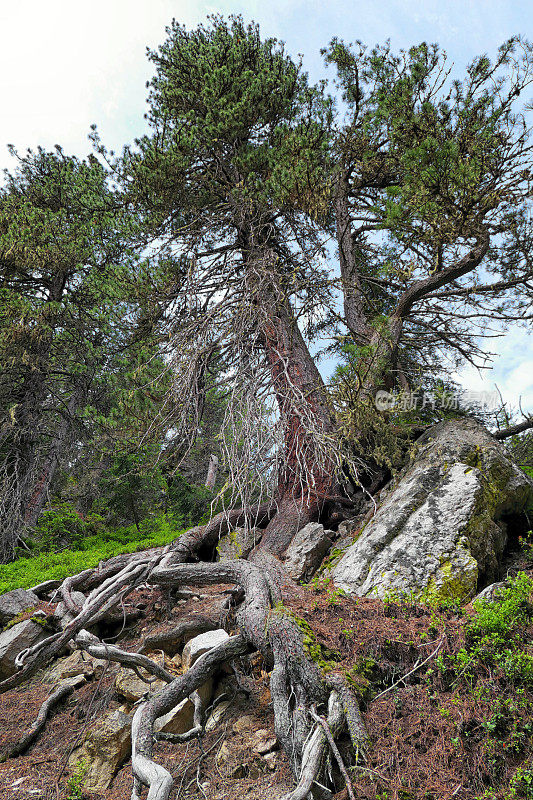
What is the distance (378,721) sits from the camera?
97.6 inches

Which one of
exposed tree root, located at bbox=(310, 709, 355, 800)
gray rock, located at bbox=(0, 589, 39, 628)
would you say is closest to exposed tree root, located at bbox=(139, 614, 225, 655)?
exposed tree root, located at bbox=(310, 709, 355, 800)

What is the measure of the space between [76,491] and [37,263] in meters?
8.31

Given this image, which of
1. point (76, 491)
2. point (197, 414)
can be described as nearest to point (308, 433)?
point (197, 414)

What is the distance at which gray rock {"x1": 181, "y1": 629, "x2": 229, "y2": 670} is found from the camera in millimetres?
3662

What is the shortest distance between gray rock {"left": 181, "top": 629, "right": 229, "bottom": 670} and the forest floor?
0.34m

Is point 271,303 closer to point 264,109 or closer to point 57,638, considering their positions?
point 264,109

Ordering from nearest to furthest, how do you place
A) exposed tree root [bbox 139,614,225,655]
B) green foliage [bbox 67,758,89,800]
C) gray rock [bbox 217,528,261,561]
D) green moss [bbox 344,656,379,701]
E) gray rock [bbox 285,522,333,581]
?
green moss [bbox 344,656,379,701] < green foliage [bbox 67,758,89,800] < exposed tree root [bbox 139,614,225,655] < gray rock [bbox 285,522,333,581] < gray rock [bbox 217,528,261,561]

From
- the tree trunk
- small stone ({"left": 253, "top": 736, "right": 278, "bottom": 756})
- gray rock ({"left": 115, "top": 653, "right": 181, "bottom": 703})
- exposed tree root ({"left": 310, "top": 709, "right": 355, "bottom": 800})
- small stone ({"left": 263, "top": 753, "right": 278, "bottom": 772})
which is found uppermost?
the tree trunk

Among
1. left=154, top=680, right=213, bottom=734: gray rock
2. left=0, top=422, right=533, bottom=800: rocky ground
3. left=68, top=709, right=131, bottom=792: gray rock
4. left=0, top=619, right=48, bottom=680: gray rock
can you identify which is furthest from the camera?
left=0, top=619, right=48, bottom=680: gray rock

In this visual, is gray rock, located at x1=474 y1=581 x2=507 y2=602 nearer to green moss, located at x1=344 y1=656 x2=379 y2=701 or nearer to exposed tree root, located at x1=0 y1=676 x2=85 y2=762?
green moss, located at x1=344 y1=656 x2=379 y2=701

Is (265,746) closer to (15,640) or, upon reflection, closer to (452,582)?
(452,582)

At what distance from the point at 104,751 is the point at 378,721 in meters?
2.12

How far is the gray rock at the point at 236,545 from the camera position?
569 cm

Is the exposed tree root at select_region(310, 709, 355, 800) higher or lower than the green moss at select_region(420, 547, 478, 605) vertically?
lower
